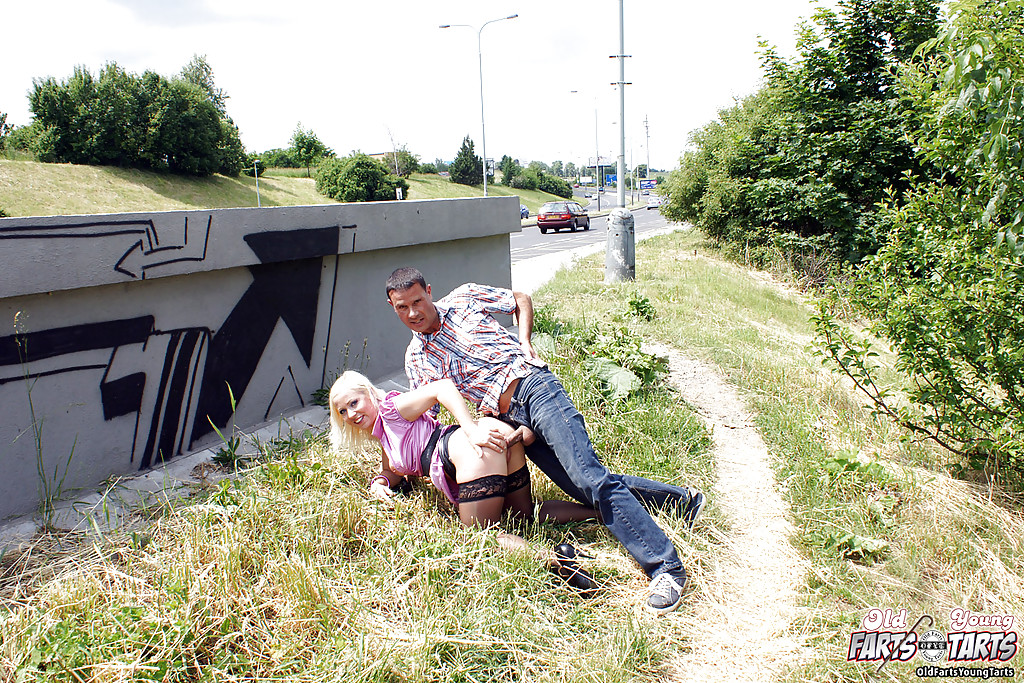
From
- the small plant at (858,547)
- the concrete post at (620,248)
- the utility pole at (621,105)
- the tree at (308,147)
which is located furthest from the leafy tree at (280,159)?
the small plant at (858,547)

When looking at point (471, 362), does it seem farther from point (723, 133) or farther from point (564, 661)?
point (723, 133)

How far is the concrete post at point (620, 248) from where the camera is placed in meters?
11.3

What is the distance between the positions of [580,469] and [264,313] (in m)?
2.85

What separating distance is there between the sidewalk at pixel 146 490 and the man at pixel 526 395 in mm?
1331

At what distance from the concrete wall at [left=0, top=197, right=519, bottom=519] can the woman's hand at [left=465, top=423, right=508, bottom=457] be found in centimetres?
228

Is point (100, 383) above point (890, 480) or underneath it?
above

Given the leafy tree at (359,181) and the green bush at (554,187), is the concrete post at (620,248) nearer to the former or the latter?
the leafy tree at (359,181)

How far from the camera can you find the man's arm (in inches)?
136

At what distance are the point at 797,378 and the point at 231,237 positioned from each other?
15.4 ft

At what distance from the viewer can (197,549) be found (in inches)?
112

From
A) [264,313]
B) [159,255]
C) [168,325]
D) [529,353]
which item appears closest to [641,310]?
[264,313]

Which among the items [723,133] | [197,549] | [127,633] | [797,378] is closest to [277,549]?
[197,549]

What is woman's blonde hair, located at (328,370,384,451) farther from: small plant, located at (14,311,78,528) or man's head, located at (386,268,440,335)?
small plant, located at (14,311,78,528)

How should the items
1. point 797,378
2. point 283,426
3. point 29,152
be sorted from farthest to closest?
point 29,152
point 797,378
point 283,426
